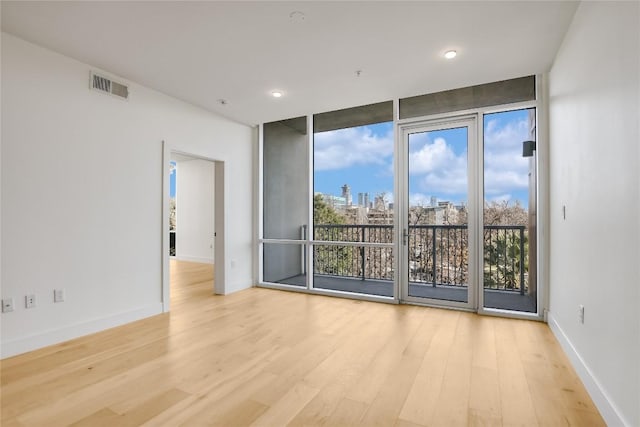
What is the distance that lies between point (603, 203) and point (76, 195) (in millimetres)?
4026

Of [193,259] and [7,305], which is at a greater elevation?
[7,305]

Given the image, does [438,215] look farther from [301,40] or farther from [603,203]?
[301,40]

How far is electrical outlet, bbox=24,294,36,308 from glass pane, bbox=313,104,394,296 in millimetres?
3166

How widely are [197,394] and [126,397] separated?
0.42 m

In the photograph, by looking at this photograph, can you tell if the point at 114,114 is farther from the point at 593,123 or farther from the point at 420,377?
the point at 593,123

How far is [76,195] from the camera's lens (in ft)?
9.65

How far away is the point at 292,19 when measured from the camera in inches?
92.9

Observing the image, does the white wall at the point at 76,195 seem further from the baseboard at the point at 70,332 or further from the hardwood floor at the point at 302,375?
the hardwood floor at the point at 302,375

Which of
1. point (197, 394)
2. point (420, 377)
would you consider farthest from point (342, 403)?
point (197, 394)

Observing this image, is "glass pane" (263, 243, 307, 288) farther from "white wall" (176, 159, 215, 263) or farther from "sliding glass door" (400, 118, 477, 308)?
"white wall" (176, 159, 215, 263)

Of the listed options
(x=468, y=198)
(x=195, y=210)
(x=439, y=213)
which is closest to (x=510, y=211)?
(x=468, y=198)

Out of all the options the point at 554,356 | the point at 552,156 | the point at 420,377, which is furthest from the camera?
the point at 552,156

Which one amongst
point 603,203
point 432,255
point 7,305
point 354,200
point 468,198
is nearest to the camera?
point 603,203

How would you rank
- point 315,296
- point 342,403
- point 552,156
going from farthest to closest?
point 315,296, point 552,156, point 342,403
